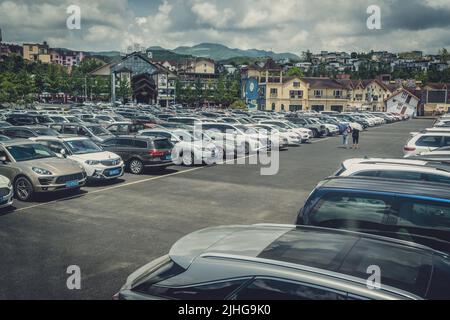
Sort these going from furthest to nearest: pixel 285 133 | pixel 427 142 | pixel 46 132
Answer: pixel 285 133 < pixel 46 132 < pixel 427 142

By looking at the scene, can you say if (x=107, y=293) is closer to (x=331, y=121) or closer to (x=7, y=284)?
(x=7, y=284)

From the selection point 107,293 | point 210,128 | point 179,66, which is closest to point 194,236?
point 107,293

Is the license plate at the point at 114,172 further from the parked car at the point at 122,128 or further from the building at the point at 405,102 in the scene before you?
the building at the point at 405,102

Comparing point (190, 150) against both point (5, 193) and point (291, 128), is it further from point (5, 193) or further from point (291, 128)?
point (291, 128)

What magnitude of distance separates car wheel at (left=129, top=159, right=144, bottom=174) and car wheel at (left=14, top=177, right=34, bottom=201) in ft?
17.7

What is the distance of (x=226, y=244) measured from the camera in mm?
4016

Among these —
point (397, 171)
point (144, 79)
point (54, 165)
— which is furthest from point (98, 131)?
point (144, 79)

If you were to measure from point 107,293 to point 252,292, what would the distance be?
3603 mm

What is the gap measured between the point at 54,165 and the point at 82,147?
3312mm

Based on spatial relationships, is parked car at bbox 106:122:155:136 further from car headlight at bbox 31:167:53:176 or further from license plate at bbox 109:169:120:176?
car headlight at bbox 31:167:53:176

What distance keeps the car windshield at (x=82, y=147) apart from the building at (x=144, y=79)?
82820mm

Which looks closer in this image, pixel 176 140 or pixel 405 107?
pixel 176 140

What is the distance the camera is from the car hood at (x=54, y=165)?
12.1 m

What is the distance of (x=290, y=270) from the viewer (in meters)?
3.36
